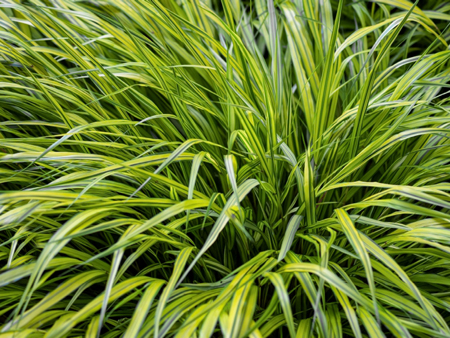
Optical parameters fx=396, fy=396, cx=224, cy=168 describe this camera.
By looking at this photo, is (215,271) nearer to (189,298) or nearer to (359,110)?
(189,298)

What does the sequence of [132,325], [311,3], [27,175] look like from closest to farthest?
[132,325]
[27,175]
[311,3]

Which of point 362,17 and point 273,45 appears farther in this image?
point 362,17

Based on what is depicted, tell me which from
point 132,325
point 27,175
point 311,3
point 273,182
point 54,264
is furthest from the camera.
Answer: point 311,3

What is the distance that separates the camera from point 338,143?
1002 millimetres

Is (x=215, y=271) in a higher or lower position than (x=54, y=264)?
lower

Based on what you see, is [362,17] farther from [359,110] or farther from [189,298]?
[189,298]

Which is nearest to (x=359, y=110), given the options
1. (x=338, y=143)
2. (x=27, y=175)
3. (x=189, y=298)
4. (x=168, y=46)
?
(x=338, y=143)

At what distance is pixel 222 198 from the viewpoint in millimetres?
815

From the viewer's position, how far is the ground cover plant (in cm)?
68

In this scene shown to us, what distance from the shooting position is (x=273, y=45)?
1.05 metres

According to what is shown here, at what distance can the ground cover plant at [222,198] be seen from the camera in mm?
681

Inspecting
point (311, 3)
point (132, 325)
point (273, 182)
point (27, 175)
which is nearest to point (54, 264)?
point (132, 325)

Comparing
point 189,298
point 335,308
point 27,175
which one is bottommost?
point 335,308

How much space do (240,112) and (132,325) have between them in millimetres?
491
